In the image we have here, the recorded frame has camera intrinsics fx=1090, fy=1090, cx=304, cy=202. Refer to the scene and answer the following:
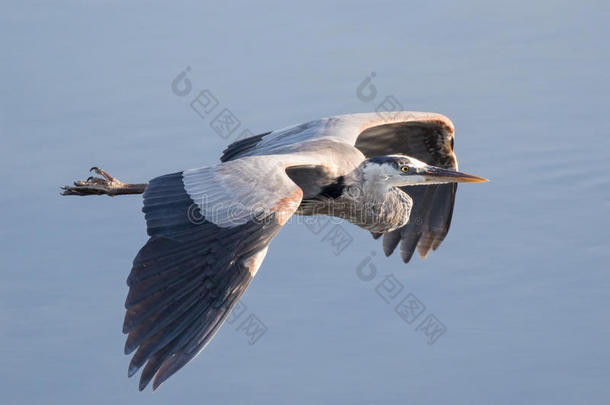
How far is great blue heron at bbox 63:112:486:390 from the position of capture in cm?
576

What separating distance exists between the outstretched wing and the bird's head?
45.1 inches

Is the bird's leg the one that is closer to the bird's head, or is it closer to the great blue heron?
the great blue heron

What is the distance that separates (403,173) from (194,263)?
194cm

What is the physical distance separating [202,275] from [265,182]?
708mm

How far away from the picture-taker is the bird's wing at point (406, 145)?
8.01 m

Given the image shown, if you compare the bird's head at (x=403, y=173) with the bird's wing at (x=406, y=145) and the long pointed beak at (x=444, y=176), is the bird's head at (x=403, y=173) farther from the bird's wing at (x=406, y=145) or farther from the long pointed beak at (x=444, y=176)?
the bird's wing at (x=406, y=145)

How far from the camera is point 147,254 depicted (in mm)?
5934

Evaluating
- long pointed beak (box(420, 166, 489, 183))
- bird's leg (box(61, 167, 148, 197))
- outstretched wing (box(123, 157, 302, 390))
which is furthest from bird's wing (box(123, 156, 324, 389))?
bird's leg (box(61, 167, 148, 197))

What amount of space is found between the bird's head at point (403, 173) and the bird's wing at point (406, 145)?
515mm

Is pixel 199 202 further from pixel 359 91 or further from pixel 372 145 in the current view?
pixel 359 91

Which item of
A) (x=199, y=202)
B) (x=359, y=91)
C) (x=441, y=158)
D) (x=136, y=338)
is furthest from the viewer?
(x=359, y=91)

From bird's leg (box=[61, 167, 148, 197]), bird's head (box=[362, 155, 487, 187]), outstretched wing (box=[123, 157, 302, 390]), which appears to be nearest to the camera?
outstretched wing (box=[123, 157, 302, 390])

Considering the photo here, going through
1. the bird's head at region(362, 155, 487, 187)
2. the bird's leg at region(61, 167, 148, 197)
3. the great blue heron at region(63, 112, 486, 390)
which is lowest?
the bird's head at region(362, 155, 487, 187)

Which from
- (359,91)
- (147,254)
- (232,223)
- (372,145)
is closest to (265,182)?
(232,223)
